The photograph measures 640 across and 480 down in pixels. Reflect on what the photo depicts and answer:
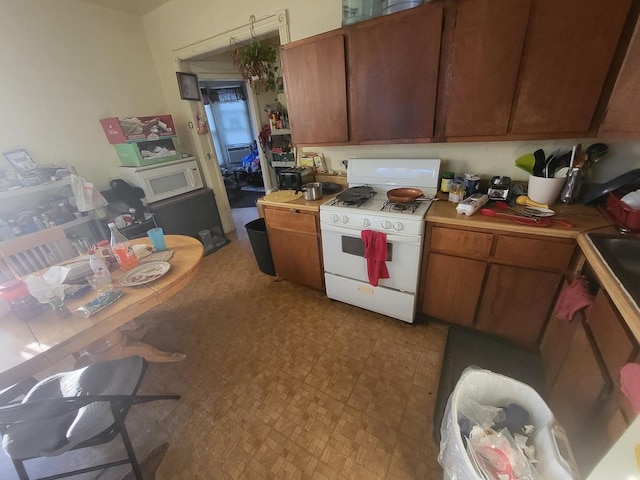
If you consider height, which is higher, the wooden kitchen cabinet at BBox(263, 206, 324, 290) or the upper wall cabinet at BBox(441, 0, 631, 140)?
the upper wall cabinet at BBox(441, 0, 631, 140)

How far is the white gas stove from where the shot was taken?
1611 millimetres

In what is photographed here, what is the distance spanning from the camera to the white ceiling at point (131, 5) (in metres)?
2.41

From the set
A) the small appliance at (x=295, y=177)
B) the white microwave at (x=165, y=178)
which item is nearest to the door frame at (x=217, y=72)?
the white microwave at (x=165, y=178)

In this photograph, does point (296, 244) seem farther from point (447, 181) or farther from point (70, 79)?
point (70, 79)

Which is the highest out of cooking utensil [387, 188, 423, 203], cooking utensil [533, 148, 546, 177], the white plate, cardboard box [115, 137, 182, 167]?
cardboard box [115, 137, 182, 167]

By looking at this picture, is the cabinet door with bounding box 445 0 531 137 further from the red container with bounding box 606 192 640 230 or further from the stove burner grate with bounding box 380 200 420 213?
the red container with bounding box 606 192 640 230

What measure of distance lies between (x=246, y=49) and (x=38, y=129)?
195cm

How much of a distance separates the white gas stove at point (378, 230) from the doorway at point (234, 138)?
137 inches

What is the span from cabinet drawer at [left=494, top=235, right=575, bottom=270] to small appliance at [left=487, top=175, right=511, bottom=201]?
13.3 inches

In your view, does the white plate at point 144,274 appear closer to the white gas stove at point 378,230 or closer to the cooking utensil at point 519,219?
the white gas stove at point 378,230

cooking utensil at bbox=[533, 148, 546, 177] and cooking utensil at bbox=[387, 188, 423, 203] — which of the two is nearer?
cooking utensil at bbox=[533, 148, 546, 177]

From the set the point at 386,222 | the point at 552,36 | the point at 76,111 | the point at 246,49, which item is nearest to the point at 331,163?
the point at 386,222

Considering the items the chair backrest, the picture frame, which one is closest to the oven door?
the chair backrest

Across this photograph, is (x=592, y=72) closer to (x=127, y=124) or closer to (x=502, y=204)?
(x=502, y=204)
